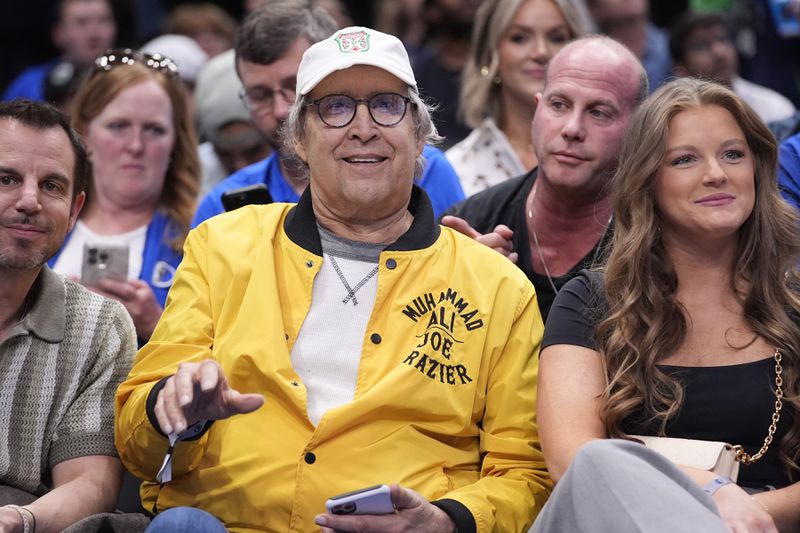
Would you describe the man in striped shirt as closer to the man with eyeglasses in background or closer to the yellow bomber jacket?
the yellow bomber jacket

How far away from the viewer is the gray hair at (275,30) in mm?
4730

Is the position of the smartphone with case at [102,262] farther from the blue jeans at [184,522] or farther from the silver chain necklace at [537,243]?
the blue jeans at [184,522]

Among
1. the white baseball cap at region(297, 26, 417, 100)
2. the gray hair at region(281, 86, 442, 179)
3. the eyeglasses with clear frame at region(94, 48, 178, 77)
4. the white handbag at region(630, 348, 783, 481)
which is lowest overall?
the white handbag at region(630, 348, 783, 481)

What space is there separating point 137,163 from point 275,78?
2.07ft

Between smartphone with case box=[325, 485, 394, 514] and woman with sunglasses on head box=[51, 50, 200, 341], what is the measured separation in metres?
2.01

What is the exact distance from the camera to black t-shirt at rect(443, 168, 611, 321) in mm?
4039

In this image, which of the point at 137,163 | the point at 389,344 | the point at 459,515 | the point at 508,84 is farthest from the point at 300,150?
the point at 508,84

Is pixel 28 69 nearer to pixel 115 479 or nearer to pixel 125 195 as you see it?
pixel 125 195

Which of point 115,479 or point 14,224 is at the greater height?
point 14,224

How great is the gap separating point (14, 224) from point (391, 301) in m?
1.01

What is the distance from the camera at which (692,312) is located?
3447 mm

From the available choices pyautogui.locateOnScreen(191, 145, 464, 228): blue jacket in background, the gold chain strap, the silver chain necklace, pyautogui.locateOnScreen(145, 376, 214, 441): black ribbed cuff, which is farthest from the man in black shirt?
pyautogui.locateOnScreen(145, 376, 214, 441): black ribbed cuff

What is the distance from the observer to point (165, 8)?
29.1ft

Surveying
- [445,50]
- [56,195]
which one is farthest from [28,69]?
[56,195]
